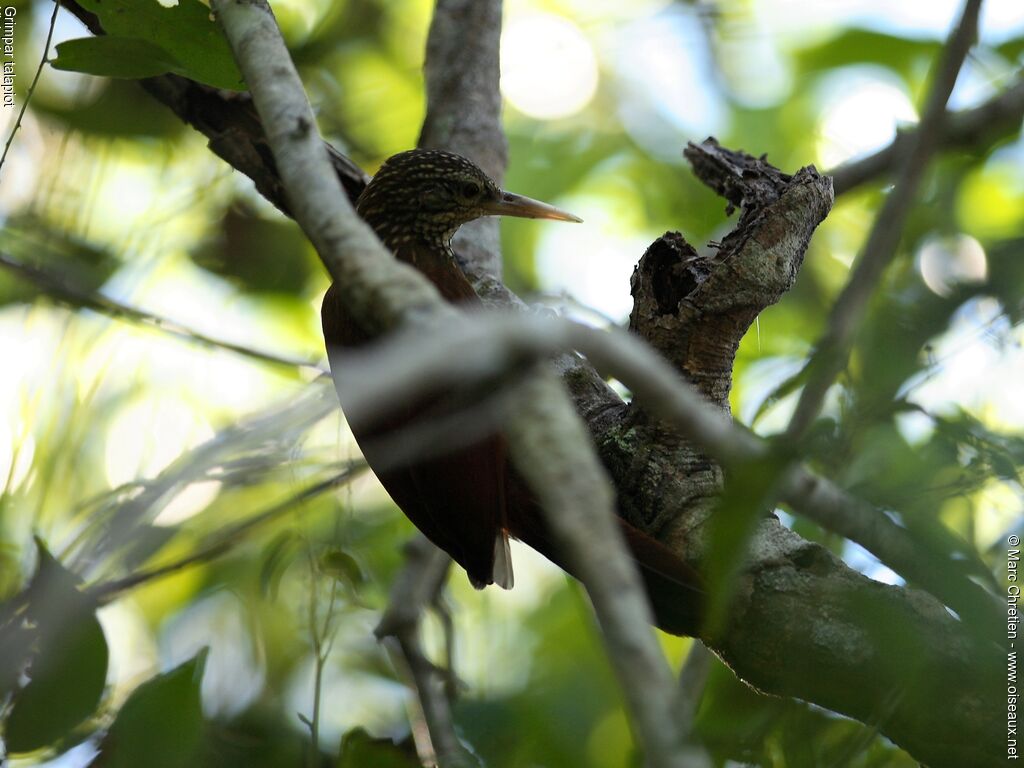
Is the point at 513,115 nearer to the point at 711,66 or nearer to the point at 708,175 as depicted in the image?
the point at 711,66

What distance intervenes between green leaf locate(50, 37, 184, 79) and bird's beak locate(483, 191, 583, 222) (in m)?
1.21

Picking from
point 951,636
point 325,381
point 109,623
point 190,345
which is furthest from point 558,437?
point 109,623

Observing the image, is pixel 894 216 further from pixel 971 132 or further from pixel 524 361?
pixel 971 132

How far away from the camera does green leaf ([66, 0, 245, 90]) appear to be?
222 cm

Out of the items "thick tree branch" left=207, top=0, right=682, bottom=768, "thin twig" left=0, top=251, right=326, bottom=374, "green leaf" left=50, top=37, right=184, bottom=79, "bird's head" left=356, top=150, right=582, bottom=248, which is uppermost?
"bird's head" left=356, top=150, right=582, bottom=248

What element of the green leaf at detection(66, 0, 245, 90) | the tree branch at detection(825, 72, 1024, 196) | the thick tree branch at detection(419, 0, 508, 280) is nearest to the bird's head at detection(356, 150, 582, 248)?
the thick tree branch at detection(419, 0, 508, 280)

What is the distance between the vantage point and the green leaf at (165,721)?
2.06 meters

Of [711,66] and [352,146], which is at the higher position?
[711,66]

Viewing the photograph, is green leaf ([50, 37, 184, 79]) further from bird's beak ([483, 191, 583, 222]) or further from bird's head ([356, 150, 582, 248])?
bird's beak ([483, 191, 583, 222])

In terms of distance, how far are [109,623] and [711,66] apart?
3683mm

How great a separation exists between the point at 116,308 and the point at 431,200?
99 centimetres

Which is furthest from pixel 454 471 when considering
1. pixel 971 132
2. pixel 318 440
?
pixel 971 132

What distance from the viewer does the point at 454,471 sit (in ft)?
8.66

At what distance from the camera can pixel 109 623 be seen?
140 inches
